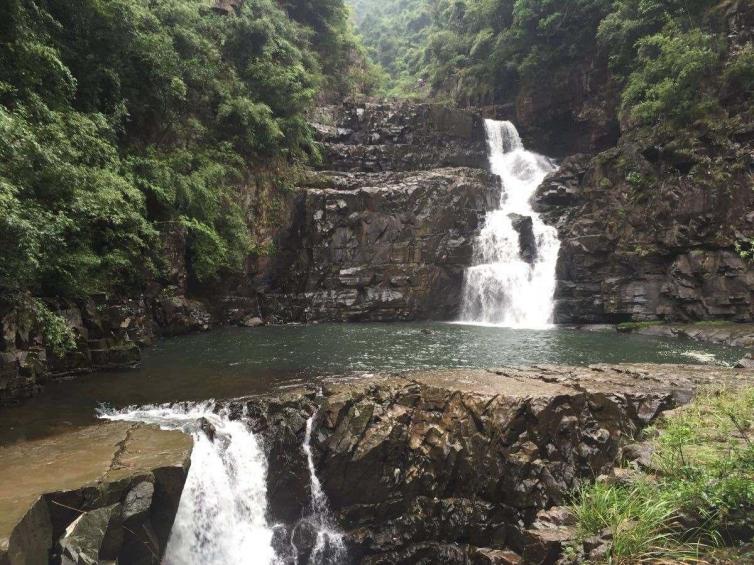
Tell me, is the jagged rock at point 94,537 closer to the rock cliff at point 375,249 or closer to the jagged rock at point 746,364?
the jagged rock at point 746,364

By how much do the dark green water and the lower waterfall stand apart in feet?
5.47

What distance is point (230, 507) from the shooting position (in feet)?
25.4

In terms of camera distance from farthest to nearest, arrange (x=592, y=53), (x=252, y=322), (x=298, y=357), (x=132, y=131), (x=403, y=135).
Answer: (x=403, y=135) → (x=592, y=53) → (x=252, y=322) → (x=132, y=131) → (x=298, y=357)

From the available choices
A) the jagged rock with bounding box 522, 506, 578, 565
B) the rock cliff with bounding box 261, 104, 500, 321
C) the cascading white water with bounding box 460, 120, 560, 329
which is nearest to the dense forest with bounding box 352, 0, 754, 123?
the cascading white water with bounding box 460, 120, 560, 329

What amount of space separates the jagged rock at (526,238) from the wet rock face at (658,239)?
1616 millimetres

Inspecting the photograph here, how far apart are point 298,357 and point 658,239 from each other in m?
18.5

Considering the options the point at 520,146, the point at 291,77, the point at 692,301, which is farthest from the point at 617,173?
the point at 291,77

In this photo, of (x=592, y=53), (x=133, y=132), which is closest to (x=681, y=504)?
(x=133, y=132)

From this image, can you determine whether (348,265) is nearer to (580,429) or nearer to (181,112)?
(181,112)

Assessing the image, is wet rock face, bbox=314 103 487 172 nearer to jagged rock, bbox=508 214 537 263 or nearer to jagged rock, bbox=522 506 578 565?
jagged rock, bbox=508 214 537 263

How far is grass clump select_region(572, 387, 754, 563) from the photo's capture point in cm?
414

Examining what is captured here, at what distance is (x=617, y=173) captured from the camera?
81.6ft

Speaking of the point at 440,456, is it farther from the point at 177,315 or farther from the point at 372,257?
the point at 372,257

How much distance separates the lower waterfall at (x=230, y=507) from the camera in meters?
7.26
